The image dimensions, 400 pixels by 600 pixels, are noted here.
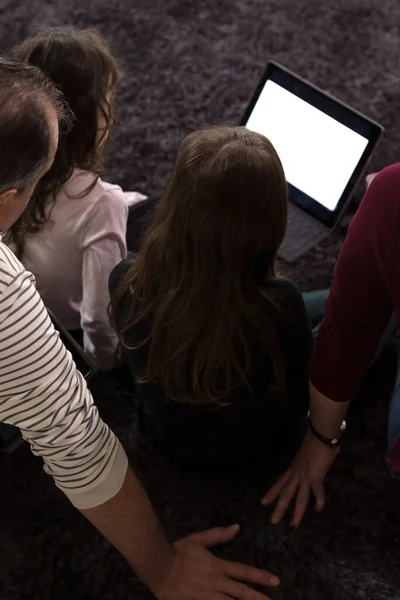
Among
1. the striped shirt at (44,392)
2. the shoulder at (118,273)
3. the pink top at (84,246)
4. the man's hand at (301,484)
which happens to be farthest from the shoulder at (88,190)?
the man's hand at (301,484)

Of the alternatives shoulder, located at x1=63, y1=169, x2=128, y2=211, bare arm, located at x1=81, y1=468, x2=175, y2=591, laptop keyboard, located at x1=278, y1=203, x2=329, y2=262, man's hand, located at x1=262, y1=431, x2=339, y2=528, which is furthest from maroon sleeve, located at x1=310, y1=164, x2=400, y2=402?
laptop keyboard, located at x1=278, y1=203, x2=329, y2=262

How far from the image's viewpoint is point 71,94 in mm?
1164

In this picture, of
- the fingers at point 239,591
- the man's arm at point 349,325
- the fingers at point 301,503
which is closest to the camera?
the man's arm at point 349,325

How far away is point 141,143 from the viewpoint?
185 centimetres

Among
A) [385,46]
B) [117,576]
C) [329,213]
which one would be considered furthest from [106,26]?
[117,576]

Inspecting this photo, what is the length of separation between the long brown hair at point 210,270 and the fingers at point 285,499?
27 centimetres

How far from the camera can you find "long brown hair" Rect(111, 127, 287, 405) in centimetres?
91

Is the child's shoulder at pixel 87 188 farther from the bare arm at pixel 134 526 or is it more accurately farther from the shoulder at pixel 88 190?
the bare arm at pixel 134 526

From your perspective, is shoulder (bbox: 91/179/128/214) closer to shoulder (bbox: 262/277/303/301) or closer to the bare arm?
A: shoulder (bbox: 262/277/303/301)

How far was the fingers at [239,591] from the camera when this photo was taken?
1.14 metres

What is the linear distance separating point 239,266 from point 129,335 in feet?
0.70

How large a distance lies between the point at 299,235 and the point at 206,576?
0.72 meters

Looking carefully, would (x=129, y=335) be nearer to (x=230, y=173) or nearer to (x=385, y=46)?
(x=230, y=173)

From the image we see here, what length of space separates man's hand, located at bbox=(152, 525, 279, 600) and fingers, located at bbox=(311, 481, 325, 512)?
0.15 m
